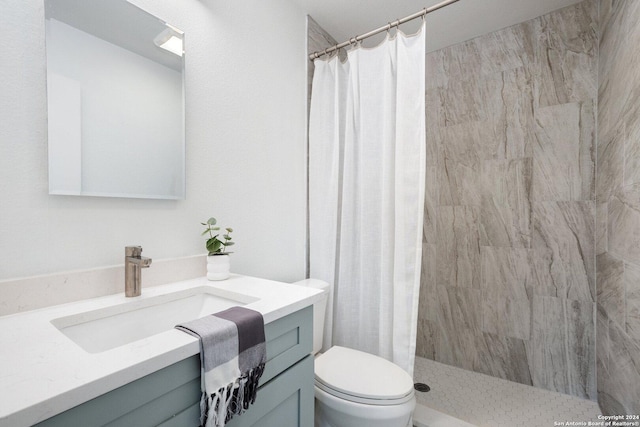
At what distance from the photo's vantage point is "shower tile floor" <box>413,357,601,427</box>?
1668mm

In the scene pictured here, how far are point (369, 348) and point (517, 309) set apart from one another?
1.19m

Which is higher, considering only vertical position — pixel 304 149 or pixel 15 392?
pixel 304 149

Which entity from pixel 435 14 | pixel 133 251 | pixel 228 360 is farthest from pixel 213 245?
pixel 435 14

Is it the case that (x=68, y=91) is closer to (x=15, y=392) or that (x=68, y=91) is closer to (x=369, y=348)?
(x=15, y=392)

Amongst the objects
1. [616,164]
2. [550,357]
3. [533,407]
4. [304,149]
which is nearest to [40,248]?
[304,149]

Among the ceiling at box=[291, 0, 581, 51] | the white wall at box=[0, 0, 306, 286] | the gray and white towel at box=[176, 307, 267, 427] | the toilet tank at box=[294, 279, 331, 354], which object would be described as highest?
the ceiling at box=[291, 0, 581, 51]

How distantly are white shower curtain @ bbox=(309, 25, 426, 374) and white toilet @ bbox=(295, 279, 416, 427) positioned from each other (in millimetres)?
252

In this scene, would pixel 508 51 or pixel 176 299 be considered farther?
pixel 508 51

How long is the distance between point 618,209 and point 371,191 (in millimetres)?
1231

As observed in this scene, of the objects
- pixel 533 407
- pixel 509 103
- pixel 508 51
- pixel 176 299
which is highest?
pixel 508 51

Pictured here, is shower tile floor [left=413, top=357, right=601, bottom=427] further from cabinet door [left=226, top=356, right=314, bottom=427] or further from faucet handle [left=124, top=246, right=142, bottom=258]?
faucet handle [left=124, top=246, right=142, bottom=258]

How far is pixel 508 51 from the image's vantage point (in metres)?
2.12

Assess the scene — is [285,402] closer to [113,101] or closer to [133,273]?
[133,273]

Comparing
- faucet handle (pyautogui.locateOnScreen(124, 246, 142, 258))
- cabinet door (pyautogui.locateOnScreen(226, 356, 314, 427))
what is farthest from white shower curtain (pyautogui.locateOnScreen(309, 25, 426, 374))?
faucet handle (pyautogui.locateOnScreen(124, 246, 142, 258))
